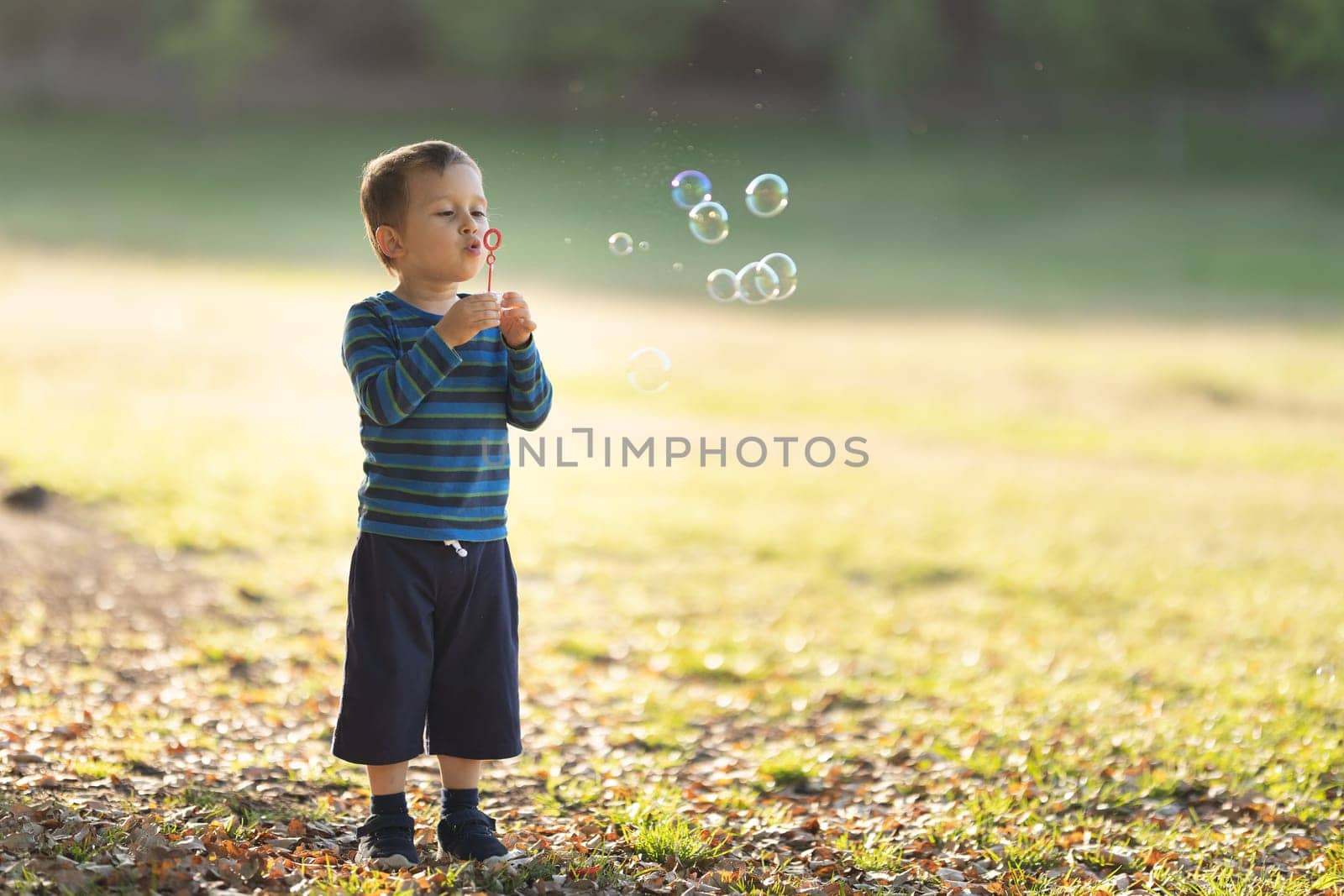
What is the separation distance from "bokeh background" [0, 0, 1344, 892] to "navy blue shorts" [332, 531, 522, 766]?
1.52 feet

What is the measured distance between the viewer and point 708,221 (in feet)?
16.2

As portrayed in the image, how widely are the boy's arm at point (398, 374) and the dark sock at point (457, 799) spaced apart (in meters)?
0.93

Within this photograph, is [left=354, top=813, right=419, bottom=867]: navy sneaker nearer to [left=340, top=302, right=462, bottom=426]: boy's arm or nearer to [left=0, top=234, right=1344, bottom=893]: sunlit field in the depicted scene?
[left=0, top=234, right=1344, bottom=893]: sunlit field

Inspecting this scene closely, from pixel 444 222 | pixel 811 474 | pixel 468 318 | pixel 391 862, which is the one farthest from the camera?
pixel 811 474

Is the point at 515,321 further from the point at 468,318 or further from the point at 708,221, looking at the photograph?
the point at 708,221

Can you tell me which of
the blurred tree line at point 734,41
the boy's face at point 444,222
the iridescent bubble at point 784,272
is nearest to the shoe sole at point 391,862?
the boy's face at point 444,222

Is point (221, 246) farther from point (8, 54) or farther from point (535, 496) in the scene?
point (8, 54)

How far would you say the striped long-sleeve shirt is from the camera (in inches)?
134

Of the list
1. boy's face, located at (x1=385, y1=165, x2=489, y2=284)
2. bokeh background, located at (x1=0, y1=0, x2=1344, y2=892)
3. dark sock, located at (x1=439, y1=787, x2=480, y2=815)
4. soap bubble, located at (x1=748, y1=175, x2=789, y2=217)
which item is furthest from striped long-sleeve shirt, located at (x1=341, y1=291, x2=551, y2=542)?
soap bubble, located at (x1=748, y1=175, x2=789, y2=217)

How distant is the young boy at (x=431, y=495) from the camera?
3402mm

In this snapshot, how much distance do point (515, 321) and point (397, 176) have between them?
448mm

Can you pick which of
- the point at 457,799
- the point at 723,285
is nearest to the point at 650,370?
the point at 723,285

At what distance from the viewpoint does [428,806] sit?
439 centimetres

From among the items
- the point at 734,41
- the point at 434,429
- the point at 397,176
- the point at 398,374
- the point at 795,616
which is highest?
the point at 734,41
